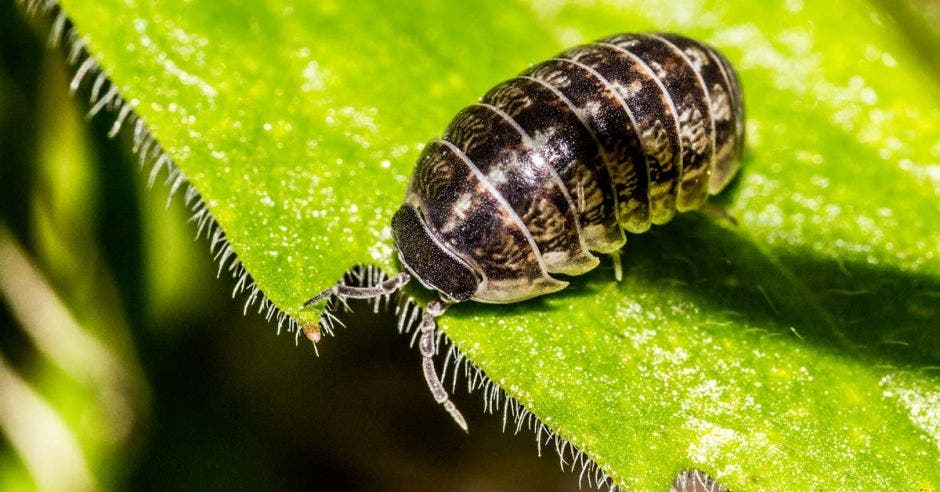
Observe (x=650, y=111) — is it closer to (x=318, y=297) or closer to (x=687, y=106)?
(x=687, y=106)

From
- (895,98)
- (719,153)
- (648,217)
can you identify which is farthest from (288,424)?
(895,98)

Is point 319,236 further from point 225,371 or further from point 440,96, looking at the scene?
point 225,371

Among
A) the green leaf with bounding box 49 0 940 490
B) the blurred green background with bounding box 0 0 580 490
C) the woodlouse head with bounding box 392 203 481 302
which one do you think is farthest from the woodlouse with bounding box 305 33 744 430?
the blurred green background with bounding box 0 0 580 490

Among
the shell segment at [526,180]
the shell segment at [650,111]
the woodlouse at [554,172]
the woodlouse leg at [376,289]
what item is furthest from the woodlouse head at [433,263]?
the shell segment at [650,111]

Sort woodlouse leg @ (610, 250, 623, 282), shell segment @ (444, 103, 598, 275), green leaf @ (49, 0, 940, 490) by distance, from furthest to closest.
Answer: woodlouse leg @ (610, 250, 623, 282) < shell segment @ (444, 103, 598, 275) < green leaf @ (49, 0, 940, 490)

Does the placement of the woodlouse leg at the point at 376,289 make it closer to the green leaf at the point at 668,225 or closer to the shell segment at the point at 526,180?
the green leaf at the point at 668,225

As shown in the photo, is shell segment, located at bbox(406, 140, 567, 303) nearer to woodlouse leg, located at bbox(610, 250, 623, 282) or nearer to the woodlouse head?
the woodlouse head
